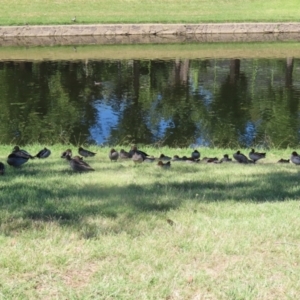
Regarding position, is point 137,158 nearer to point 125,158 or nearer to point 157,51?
point 125,158

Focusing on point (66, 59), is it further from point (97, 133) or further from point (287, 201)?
point (287, 201)

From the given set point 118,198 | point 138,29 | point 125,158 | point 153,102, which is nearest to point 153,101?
point 153,102

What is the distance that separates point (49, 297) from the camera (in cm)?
398

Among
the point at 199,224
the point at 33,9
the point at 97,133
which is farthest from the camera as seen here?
the point at 33,9

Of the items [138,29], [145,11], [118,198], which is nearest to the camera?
[118,198]

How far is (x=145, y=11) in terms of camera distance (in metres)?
48.6

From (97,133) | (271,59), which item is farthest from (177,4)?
(97,133)

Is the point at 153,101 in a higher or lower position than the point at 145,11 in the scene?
lower

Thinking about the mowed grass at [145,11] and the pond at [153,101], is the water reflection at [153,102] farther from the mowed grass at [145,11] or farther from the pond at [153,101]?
the mowed grass at [145,11]

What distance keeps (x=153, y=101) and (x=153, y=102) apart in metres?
0.23

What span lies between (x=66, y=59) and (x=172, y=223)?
32101 mm

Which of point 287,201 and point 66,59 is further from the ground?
point 287,201

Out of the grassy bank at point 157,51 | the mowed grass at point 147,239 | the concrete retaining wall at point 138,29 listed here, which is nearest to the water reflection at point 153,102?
the grassy bank at point 157,51

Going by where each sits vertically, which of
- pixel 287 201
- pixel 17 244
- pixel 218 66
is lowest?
pixel 218 66
